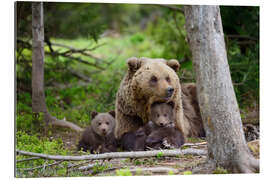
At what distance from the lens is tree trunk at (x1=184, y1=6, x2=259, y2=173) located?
383 cm

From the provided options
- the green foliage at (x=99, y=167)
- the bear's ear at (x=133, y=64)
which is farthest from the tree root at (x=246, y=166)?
the bear's ear at (x=133, y=64)

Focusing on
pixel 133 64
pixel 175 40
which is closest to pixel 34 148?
pixel 133 64

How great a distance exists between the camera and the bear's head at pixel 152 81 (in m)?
4.89

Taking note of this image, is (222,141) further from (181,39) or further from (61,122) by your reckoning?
(181,39)

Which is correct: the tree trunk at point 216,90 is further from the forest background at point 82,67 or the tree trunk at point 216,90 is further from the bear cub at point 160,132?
the forest background at point 82,67

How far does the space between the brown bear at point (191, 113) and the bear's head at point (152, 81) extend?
133 centimetres

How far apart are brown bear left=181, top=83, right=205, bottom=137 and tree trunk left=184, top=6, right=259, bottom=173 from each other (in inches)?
89.1

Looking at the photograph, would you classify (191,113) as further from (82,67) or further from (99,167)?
(82,67)

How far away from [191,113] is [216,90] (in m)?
2.63

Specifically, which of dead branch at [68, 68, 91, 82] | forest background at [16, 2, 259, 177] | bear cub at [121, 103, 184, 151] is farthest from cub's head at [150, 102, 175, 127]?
dead branch at [68, 68, 91, 82]

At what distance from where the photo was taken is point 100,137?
5715 mm

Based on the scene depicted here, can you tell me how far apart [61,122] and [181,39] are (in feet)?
11.5
